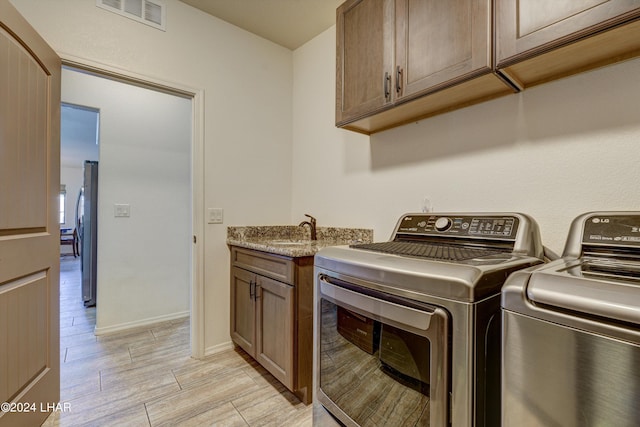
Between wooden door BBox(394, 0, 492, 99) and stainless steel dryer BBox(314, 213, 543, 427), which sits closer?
stainless steel dryer BBox(314, 213, 543, 427)

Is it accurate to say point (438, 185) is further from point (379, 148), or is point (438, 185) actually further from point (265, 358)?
point (265, 358)

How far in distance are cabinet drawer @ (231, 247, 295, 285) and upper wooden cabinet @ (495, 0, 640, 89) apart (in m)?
1.34

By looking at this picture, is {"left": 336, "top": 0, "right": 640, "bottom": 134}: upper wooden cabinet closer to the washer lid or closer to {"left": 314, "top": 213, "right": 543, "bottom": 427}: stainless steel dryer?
{"left": 314, "top": 213, "right": 543, "bottom": 427}: stainless steel dryer

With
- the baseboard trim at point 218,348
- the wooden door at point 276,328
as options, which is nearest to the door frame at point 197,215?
the baseboard trim at point 218,348

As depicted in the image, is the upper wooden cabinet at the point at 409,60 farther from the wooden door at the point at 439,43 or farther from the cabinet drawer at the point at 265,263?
the cabinet drawer at the point at 265,263

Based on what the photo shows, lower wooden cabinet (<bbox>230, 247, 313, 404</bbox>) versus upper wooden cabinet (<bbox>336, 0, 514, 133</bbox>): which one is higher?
upper wooden cabinet (<bbox>336, 0, 514, 133</bbox>)

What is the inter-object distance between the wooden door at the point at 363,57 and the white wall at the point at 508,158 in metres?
0.35

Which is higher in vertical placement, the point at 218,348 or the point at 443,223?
the point at 443,223

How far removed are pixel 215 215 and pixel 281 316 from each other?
3.24 feet

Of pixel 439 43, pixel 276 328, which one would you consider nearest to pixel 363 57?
Answer: pixel 439 43

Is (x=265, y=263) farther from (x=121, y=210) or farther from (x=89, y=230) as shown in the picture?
(x=89, y=230)

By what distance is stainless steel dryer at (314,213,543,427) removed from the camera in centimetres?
74

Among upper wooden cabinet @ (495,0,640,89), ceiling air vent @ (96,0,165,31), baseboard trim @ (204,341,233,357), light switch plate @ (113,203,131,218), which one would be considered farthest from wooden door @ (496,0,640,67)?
light switch plate @ (113,203,131,218)

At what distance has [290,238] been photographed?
256cm
